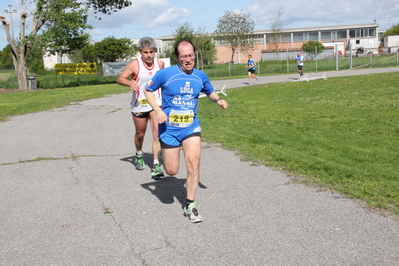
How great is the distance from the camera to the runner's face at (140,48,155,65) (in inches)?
248

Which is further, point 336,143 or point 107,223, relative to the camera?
point 336,143

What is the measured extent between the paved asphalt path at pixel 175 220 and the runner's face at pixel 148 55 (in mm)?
1732

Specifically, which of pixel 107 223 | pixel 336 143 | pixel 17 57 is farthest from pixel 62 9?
pixel 107 223

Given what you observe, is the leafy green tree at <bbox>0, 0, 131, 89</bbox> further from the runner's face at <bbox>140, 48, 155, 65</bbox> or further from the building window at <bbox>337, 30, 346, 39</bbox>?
the building window at <bbox>337, 30, 346, 39</bbox>

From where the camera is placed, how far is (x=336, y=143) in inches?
316

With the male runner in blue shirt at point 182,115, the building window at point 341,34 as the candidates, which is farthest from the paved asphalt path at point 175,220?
the building window at point 341,34

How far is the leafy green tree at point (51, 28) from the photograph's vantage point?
3291 centimetres

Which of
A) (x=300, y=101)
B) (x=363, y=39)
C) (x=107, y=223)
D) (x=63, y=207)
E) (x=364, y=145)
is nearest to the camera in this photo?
(x=107, y=223)

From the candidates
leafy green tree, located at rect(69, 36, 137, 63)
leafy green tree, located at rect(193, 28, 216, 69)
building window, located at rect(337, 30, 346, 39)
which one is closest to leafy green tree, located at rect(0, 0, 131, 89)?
leafy green tree, located at rect(193, 28, 216, 69)

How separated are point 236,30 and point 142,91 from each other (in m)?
51.4

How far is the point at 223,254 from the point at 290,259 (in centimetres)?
56

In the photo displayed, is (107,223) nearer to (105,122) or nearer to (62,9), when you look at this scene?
(105,122)

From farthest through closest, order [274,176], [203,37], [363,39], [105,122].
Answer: [363,39] < [203,37] < [105,122] < [274,176]

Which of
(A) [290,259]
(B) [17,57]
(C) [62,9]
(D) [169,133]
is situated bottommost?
(A) [290,259]
